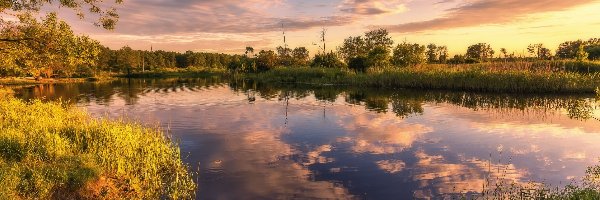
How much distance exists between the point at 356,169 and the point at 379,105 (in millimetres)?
24210

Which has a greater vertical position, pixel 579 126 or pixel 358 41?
pixel 358 41

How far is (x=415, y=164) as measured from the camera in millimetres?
18375

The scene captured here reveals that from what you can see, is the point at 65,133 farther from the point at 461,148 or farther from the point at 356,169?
the point at 461,148

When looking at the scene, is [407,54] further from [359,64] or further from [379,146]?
[379,146]

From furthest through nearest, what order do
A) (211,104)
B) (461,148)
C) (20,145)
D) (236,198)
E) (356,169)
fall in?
(211,104) → (461,148) → (356,169) → (20,145) → (236,198)

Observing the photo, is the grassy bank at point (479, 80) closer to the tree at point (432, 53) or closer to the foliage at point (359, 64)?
the foliage at point (359, 64)

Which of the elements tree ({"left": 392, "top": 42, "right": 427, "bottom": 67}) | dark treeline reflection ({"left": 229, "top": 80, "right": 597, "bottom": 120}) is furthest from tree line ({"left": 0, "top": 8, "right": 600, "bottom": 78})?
dark treeline reflection ({"left": 229, "top": 80, "right": 597, "bottom": 120})

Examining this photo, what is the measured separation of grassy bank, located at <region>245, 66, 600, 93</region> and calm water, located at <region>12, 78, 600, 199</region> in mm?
6819

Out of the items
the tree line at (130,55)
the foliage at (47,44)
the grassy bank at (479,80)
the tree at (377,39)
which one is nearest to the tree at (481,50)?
the tree line at (130,55)

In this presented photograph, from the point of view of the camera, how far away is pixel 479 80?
5194cm

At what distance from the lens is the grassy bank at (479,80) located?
1842 inches

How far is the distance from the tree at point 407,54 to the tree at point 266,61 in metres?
38.0

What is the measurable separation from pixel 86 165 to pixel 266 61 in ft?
330

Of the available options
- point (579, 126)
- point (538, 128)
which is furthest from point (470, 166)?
point (579, 126)
